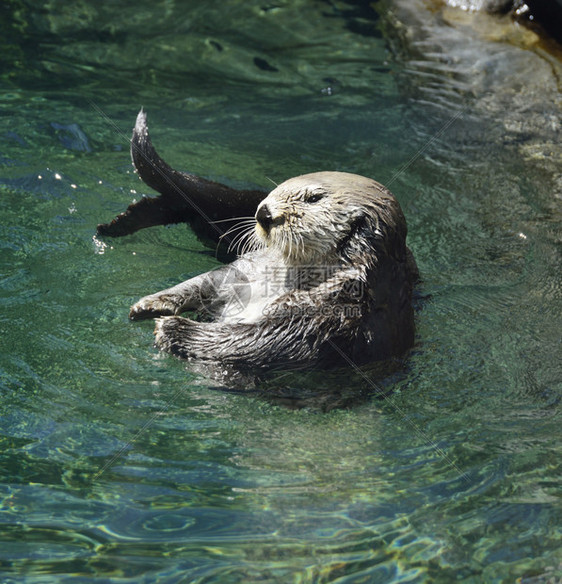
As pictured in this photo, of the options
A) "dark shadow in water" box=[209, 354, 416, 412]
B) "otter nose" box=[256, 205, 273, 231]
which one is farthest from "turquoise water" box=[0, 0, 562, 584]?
"otter nose" box=[256, 205, 273, 231]

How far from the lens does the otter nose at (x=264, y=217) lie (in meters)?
3.85

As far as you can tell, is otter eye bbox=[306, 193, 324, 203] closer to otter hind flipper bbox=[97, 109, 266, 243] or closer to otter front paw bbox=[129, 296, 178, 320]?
otter hind flipper bbox=[97, 109, 266, 243]

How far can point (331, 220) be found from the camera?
372 centimetres

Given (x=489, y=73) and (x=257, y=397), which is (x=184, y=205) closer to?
(x=257, y=397)

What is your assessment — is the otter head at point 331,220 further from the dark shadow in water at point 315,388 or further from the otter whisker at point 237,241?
the dark shadow in water at point 315,388

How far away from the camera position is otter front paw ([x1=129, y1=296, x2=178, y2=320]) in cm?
390

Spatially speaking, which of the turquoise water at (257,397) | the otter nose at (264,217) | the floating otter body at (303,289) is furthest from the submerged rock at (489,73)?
the otter nose at (264,217)

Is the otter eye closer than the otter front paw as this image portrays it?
Yes

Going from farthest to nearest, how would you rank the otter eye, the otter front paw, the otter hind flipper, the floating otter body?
the otter hind flipper → the otter front paw → the otter eye → the floating otter body

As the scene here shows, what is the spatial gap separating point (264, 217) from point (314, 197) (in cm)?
28

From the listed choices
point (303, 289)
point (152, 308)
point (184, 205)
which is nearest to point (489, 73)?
point (184, 205)

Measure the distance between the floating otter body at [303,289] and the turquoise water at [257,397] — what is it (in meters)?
0.19

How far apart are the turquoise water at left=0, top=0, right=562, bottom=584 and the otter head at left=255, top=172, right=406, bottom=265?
64 centimetres

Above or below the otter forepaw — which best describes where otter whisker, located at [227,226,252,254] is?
above
